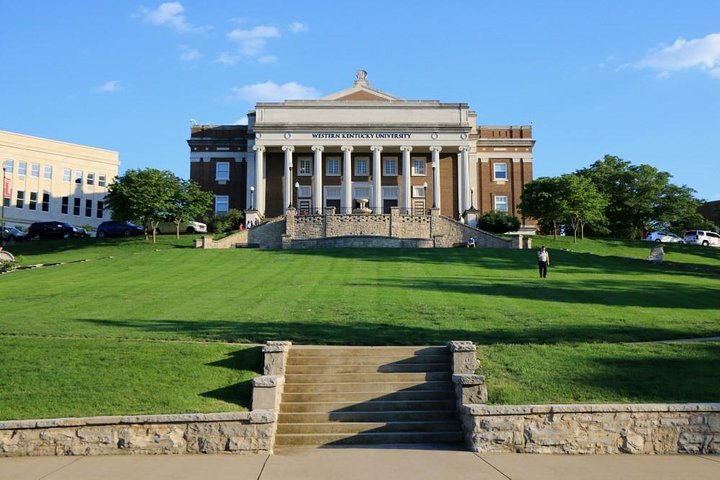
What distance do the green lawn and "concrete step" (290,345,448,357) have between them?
86cm

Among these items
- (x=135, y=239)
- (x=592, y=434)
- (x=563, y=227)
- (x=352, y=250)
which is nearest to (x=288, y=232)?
(x=352, y=250)

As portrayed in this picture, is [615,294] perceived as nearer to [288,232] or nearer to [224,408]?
[224,408]

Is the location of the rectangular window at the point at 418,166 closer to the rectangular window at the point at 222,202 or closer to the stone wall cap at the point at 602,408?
the rectangular window at the point at 222,202

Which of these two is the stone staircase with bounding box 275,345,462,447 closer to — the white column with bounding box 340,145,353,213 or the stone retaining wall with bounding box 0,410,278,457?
the stone retaining wall with bounding box 0,410,278,457

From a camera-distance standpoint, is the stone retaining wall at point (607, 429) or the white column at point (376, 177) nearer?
the stone retaining wall at point (607, 429)

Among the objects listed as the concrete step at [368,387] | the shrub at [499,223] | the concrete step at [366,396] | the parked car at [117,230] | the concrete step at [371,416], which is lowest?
the concrete step at [371,416]

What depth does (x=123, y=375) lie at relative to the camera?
12500mm

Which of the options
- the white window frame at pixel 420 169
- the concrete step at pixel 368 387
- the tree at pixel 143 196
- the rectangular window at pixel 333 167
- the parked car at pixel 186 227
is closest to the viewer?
the concrete step at pixel 368 387

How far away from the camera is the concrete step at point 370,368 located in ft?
43.0

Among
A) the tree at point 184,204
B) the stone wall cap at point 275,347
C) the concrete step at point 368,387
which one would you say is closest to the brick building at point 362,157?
the tree at point 184,204

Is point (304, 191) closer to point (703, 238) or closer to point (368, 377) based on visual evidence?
point (703, 238)

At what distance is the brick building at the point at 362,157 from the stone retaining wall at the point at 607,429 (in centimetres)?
4619

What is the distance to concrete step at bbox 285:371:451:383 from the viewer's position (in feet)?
42.0

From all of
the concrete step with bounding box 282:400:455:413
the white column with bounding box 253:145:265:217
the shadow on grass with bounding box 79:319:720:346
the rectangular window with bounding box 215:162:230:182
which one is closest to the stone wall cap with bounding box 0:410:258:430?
the concrete step with bounding box 282:400:455:413
